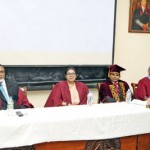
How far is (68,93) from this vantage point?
12.7 ft

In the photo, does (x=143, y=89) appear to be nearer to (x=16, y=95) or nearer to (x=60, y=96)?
(x=60, y=96)

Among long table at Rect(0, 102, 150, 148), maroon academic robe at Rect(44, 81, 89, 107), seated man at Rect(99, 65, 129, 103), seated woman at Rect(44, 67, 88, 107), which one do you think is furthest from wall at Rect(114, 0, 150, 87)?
long table at Rect(0, 102, 150, 148)

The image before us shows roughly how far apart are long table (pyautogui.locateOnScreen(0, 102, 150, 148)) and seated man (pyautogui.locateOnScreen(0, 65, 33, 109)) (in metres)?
0.65

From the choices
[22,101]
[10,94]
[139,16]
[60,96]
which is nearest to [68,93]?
[60,96]

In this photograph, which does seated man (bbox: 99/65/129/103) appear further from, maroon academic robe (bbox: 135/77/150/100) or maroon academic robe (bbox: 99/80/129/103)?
maroon academic robe (bbox: 135/77/150/100)

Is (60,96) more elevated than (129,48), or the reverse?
(129,48)

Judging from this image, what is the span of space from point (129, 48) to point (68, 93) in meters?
1.85

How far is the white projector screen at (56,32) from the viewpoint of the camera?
4.15 meters

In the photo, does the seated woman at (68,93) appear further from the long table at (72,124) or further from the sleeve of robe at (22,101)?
the long table at (72,124)

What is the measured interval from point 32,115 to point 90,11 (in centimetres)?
254

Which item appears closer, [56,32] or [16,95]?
[16,95]

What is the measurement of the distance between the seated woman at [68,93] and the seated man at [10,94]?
41 cm

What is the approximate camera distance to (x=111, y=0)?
186 inches

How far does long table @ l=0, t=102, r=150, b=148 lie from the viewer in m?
2.46
